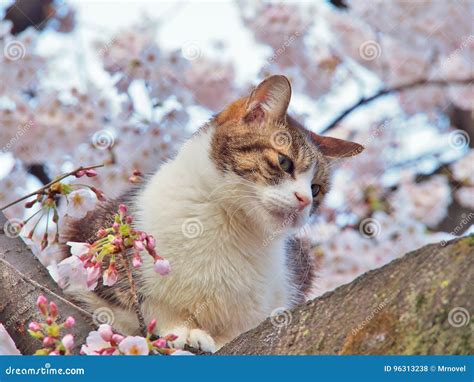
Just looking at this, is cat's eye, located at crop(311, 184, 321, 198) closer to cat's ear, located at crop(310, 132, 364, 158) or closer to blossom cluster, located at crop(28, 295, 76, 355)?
cat's ear, located at crop(310, 132, 364, 158)

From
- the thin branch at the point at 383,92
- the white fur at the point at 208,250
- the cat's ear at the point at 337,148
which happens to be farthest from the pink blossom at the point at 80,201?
the thin branch at the point at 383,92

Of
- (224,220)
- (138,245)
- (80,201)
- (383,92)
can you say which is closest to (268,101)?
(224,220)

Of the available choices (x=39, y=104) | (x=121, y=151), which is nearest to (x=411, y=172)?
(x=121, y=151)

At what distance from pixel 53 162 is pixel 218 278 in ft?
6.16

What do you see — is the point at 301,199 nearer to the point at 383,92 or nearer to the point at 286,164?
the point at 286,164

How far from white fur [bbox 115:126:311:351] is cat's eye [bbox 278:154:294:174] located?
0.06m

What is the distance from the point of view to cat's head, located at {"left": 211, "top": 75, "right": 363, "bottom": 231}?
2.33m

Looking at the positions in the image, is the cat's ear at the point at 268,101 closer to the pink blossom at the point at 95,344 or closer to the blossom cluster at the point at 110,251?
the blossom cluster at the point at 110,251

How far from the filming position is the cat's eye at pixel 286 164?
2373 millimetres

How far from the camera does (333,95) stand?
4.38 metres

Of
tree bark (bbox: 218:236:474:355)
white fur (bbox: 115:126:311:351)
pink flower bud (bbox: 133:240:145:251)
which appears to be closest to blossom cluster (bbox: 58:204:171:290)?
pink flower bud (bbox: 133:240:145:251)

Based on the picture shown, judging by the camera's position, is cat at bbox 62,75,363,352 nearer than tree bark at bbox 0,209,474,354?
No

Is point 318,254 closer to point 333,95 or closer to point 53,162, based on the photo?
point 333,95

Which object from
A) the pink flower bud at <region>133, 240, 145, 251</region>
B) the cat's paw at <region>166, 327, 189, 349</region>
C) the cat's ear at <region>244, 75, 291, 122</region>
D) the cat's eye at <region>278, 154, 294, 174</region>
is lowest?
the cat's paw at <region>166, 327, 189, 349</region>
